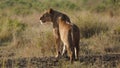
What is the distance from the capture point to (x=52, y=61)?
1233 cm

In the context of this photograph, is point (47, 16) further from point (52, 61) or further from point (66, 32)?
point (66, 32)

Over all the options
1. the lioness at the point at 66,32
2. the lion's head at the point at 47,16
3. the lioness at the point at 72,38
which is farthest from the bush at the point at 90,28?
the lioness at the point at 72,38

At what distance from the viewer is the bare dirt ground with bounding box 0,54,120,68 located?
11734 millimetres

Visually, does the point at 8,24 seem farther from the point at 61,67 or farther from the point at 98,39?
the point at 61,67

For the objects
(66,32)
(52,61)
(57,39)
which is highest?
(66,32)

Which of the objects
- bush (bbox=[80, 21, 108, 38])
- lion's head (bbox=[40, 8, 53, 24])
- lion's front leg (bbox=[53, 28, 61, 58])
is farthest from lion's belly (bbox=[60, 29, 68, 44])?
bush (bbox=[80, 21, 108, 38])

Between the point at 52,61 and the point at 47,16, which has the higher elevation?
the point at 47,16

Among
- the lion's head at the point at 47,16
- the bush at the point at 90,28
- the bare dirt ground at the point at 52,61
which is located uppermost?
the lion's head at the point at 47,16

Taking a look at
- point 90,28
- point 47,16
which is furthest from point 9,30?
point 47,16

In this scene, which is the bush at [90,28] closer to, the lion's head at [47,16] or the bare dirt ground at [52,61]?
the lion's head at [47,16]

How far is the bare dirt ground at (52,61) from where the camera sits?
1173 centimetres

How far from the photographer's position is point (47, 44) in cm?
1435

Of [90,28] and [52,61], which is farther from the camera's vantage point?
[90,28]

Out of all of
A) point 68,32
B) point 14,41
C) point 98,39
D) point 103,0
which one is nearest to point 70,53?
point 68,32
